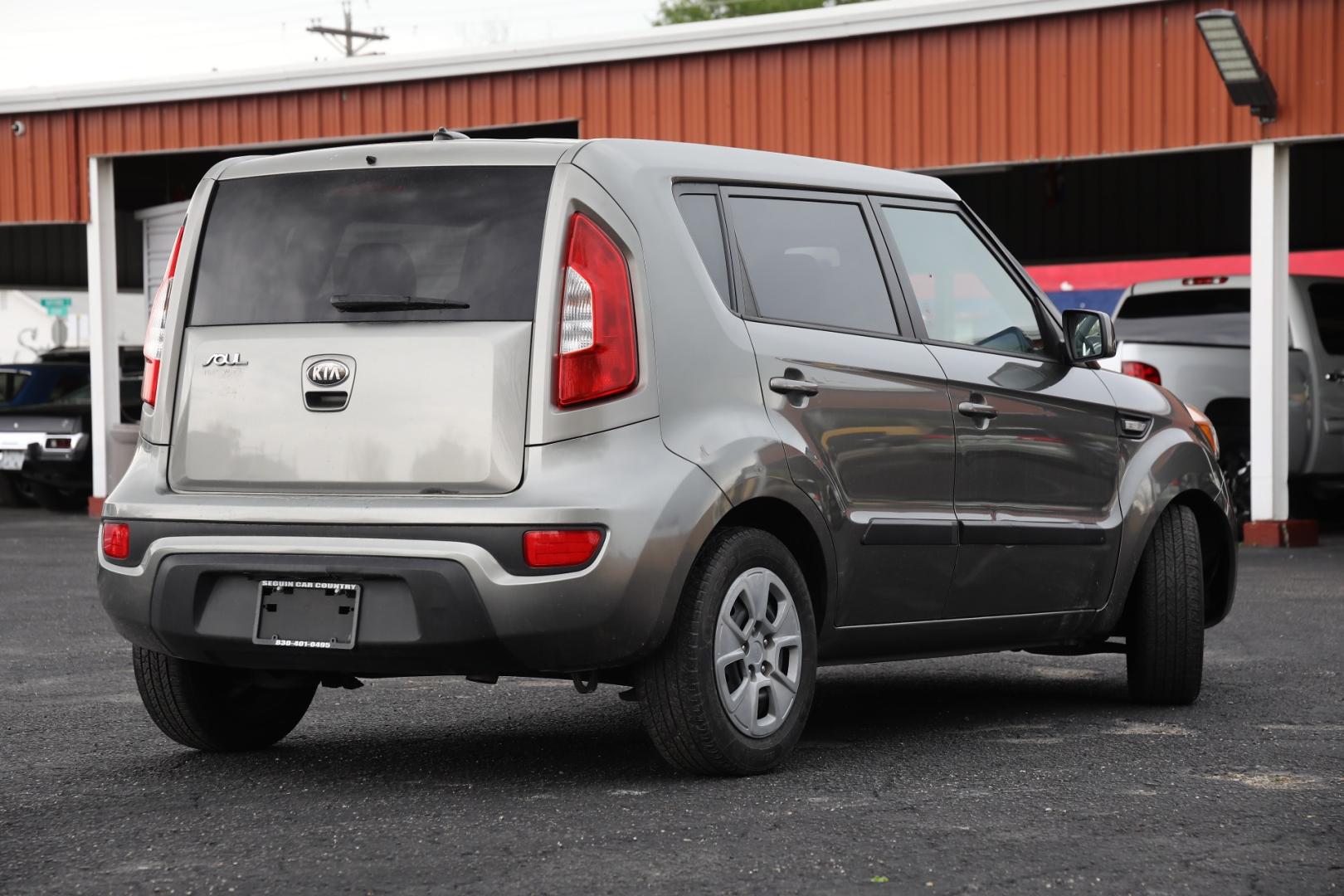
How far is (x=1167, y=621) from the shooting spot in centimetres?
659

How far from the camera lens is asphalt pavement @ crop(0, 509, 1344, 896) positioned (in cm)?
406

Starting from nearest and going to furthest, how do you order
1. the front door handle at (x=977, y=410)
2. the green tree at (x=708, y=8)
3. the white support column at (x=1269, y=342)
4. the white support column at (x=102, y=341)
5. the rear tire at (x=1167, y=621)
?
1. the front door handle at (x=977, y=410)
2. the rear tire at (x=1167, y=621)
3. the white support column at (x=1269, y=342)
4. the white support column at (x=102, y=341)
5. the green tree at (x=708, y=8)

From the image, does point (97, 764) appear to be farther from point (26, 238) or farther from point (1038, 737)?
point (26, 238)

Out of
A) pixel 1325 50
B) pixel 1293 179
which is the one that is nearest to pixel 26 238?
pixel 1293 179

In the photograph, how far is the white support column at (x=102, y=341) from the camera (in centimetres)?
1873

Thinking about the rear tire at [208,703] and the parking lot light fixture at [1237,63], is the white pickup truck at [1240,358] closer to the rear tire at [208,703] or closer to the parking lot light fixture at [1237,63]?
the parking lot light fixture at [1237,63]

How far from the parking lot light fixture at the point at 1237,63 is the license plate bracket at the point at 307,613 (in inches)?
377

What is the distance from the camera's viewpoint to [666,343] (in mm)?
4891

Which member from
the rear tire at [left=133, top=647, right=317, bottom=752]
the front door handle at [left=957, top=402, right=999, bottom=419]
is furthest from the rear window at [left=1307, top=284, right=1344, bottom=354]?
the rear tire at [left=133, top=647, right=317, bottom=752]

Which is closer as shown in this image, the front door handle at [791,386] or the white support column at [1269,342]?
the front door handle at [791,386]

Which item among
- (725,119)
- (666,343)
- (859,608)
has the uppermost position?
(725,119)

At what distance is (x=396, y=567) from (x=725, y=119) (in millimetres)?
11963

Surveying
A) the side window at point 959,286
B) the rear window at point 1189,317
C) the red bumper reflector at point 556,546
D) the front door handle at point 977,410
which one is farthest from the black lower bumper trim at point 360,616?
the rear window at point 1189,317

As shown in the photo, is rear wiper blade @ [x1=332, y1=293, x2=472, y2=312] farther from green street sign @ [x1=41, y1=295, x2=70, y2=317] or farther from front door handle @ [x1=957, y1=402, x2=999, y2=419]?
→ green street sign @ [x1=41, y1=295, x2=70, y2=317]
